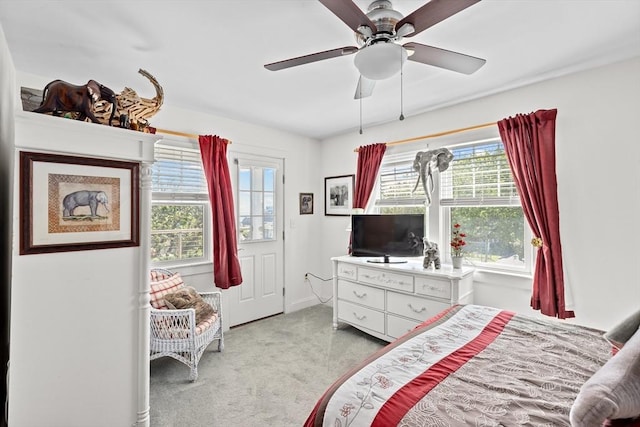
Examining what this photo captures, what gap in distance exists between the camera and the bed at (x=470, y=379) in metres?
1.04

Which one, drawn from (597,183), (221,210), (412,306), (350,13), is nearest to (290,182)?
(221,210)

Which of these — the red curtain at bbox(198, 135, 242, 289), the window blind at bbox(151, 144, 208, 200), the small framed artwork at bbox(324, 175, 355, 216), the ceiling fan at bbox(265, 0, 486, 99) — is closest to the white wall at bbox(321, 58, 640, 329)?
the ceiling fan at bbox(265, 0, 486, 99)

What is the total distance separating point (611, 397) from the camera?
0.76m

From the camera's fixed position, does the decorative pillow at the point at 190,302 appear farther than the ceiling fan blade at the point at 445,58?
Yes

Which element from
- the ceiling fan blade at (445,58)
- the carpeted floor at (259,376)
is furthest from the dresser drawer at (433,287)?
the ceiling fan blade at (445,58)

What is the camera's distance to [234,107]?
3217 millimetres

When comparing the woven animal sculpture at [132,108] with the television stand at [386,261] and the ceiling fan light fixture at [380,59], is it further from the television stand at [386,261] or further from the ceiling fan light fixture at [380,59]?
the television stand at [386,261]

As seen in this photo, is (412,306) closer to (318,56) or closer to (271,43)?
(318,56)

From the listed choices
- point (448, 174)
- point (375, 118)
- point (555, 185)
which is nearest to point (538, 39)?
point (555, 185)

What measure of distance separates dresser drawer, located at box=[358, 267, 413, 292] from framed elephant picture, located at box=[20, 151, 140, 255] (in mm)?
2293

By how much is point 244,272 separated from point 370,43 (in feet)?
9.99

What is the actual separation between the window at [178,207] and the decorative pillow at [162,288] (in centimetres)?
43

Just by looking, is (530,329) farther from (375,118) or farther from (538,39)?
(375,118)

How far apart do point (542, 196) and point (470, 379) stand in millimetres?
1964
